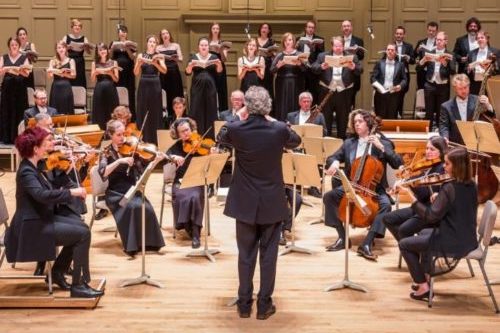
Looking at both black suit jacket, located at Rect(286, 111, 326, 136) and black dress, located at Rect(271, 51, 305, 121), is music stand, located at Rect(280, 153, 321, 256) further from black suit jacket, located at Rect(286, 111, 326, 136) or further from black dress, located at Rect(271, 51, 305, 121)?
black dress, located at Rect(271, 51, 305, 121)

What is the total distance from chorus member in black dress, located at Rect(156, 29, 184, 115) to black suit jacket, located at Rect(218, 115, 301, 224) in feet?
19.6

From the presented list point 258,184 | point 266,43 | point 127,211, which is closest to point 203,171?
point 127,211

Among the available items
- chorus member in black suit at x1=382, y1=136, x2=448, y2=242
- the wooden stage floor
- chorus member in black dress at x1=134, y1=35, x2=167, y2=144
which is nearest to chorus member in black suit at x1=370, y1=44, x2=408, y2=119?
chorus member in black dress at x1=134, y1=35, x2=167, y2=144

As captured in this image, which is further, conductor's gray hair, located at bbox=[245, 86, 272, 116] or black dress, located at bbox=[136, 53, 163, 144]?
black dress, located at bbox=[136, 53, 163, 144]

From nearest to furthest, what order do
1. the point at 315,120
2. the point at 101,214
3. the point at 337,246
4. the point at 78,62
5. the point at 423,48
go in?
the point at 337,246, the point at 101,214, the point at 315,120, the point at 423,48, the point at 78,62

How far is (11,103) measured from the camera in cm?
1109

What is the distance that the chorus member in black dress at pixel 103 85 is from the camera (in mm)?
10820

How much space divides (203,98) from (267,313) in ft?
18.4

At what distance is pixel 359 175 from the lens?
6.84 meters

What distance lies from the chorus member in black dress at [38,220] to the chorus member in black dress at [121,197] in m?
1.27

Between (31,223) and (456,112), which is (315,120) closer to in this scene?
(456,112)

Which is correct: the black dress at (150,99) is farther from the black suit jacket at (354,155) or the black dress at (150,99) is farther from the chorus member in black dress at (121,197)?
the black suit jacket at (354,155)

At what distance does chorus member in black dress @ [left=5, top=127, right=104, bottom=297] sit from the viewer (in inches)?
215

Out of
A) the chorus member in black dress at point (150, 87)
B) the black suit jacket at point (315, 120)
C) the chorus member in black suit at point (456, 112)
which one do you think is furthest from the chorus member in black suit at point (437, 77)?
the chorus member in black dress at point (150, 87)
